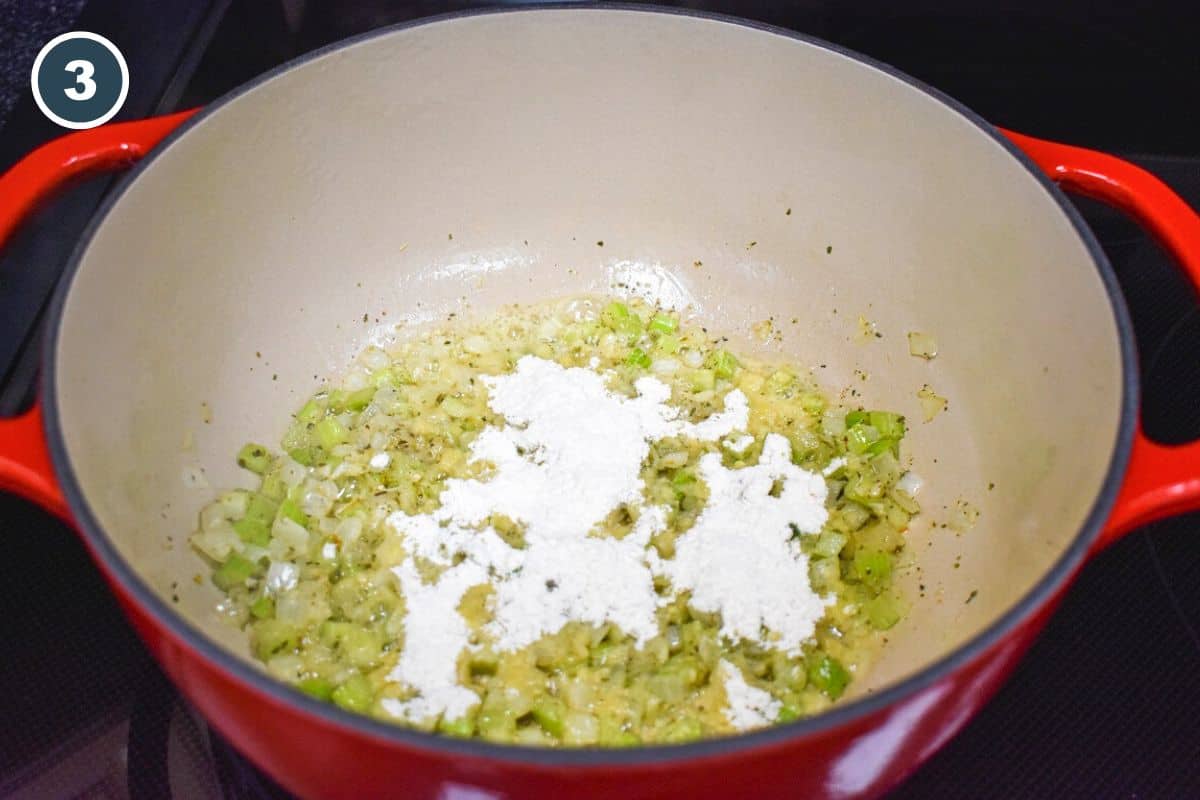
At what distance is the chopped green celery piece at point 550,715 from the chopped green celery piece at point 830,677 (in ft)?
0.75

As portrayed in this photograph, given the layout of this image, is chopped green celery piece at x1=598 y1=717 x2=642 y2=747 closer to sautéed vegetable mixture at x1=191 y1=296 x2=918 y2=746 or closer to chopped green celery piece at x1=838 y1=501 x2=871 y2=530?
sautéed vegetable mixture at x1=191 y1=296 x2=918 y2=746

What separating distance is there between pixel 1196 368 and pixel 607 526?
26.9 inches

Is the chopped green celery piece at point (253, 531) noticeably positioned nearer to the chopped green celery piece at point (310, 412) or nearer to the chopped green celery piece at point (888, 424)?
the chopped green celery piece at point (310, 412)

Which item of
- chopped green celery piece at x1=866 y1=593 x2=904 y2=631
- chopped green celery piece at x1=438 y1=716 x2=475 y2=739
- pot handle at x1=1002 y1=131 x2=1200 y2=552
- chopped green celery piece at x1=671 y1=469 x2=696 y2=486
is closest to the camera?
pot handle at x1=1002 y1=131 x2=1200 y2=552

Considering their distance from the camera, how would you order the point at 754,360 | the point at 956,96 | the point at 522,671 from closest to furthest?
the point at 522,671, the point at 754,360, the point at 956,96

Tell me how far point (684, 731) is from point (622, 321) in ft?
1.76

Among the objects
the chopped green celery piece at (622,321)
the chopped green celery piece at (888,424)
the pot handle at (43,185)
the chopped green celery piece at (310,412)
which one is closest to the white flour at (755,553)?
the chopped green celery piece at (888,424)

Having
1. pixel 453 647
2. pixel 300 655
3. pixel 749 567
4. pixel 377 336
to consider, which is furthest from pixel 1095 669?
pixel 377 336

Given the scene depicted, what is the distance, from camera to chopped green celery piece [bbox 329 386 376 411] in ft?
3.75

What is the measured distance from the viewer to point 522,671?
90 centimetres

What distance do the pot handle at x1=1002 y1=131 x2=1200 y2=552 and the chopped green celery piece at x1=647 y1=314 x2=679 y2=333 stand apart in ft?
1.43

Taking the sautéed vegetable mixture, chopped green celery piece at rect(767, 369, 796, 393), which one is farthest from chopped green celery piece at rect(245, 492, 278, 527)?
chopped green celery piece at rect(767, 369, 796, 393)

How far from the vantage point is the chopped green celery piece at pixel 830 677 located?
902mm

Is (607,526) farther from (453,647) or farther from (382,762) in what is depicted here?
(382,762)
